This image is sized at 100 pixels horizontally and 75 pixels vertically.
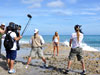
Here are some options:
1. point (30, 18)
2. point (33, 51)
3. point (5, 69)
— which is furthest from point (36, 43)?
point (5, 69)

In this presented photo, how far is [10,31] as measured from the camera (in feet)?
25.6

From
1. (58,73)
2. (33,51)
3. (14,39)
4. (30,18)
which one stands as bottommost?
(58,73)

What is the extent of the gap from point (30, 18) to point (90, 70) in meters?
3.73

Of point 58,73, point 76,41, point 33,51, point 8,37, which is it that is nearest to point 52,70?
point 58,73

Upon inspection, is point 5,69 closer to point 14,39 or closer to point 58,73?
point 14,39

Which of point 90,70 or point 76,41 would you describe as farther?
point 90,70

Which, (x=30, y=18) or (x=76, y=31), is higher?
(x=30, y=18)

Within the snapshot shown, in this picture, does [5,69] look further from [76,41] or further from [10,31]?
[76,41]

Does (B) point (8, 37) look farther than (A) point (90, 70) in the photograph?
No

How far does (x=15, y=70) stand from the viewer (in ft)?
28.2

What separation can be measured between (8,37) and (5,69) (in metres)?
1.74

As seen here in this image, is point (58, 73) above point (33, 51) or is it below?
below

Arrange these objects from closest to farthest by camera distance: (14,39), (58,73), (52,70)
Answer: (14,39)
(58,73)
(52,70)

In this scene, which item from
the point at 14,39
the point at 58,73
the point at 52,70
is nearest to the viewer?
the point at 14,39
